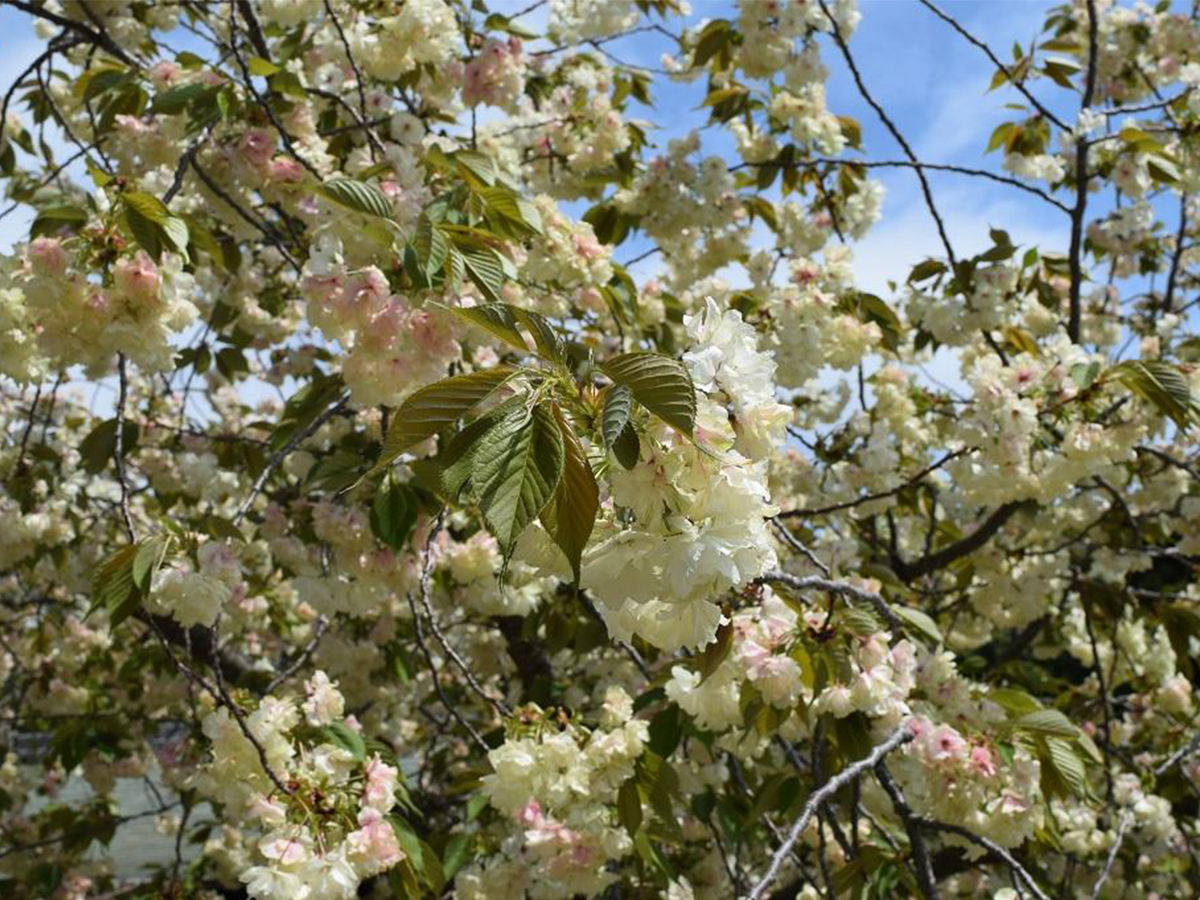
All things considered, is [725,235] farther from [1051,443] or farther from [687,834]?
[687,834]

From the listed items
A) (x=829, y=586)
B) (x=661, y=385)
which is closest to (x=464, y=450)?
(x=661, y=385)

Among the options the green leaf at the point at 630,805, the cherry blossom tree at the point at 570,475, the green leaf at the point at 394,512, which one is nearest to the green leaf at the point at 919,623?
the cherry blossom tree at the point at 570,475

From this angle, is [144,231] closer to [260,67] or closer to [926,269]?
[260,67]

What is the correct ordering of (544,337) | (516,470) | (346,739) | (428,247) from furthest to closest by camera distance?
(346,739) < (428,247) < (544,337) < (516,470)

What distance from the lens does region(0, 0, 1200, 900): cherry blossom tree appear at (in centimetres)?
127

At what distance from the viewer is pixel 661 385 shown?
81cm

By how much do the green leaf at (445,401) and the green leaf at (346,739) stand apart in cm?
109

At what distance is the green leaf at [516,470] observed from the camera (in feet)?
2.51

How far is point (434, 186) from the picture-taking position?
82.4 inches

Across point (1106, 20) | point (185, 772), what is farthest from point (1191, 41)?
point (185, 772)

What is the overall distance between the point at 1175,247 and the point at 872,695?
3.69 m

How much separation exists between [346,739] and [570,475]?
123 centimetres

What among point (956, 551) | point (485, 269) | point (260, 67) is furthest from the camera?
point (956, 551)

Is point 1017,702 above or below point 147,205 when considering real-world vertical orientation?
below
